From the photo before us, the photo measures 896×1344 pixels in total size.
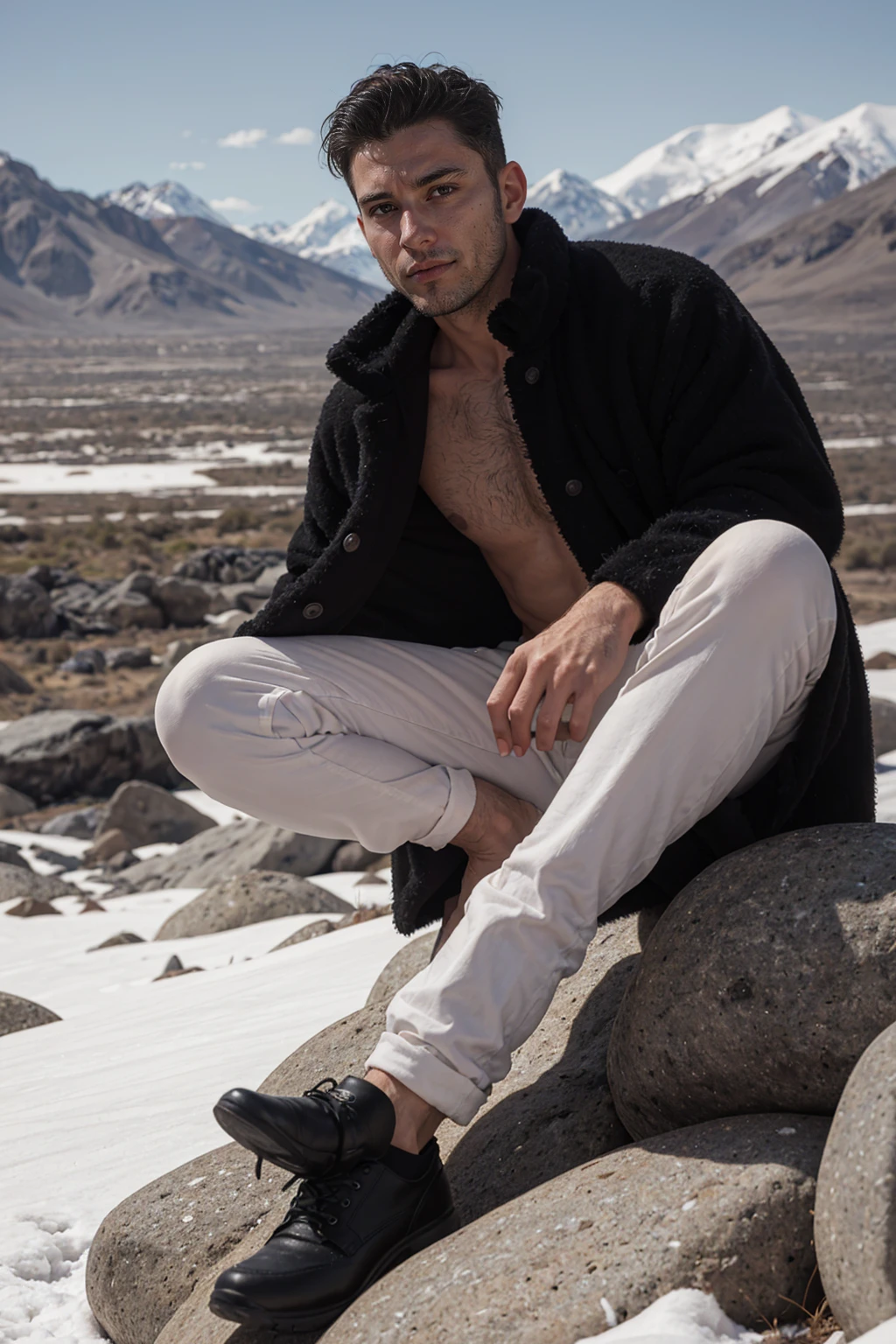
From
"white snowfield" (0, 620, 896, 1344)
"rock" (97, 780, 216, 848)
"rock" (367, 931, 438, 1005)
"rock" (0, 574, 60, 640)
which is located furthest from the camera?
"rock" (0, 574, 60, 640)

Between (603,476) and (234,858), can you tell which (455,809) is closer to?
(603,476)

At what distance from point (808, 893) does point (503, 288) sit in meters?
1.32

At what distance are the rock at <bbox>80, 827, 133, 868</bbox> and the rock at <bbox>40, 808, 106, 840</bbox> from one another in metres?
0.68

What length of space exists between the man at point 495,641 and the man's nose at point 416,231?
1 cm

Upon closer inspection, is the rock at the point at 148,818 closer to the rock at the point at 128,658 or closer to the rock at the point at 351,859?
the rock at the point at 351,859

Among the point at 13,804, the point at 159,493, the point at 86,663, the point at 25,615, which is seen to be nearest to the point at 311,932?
the point at 13,804

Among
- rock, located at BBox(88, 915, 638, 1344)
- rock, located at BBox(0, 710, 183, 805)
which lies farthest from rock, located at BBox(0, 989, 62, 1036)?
rock, located at BBox(0, 710, 183, 805)

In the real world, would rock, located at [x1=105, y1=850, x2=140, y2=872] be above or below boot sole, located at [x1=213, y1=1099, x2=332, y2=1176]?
below

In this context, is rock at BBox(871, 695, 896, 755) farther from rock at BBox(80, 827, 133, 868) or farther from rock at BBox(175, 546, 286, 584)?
rock at BBox(175, 546, 286, 584)

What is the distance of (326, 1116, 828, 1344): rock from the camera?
1.65 meters

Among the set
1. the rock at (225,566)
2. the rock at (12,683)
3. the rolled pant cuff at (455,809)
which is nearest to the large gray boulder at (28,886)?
the rolled pant cuff at (455,809)

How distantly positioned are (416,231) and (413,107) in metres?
0.22

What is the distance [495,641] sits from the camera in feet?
9.31

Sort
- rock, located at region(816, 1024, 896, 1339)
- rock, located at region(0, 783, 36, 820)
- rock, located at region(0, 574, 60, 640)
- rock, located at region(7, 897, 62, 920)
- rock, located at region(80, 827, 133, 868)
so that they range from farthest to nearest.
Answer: rock, located at region(0, 574, 60, 640), rock, located at region(0, 783, 36, 820), rock, located at region(80, 827, 133, 868), rock, located at region(7, 897, 62, 920), rock, located at region(816, 1024, 896, 1339)
